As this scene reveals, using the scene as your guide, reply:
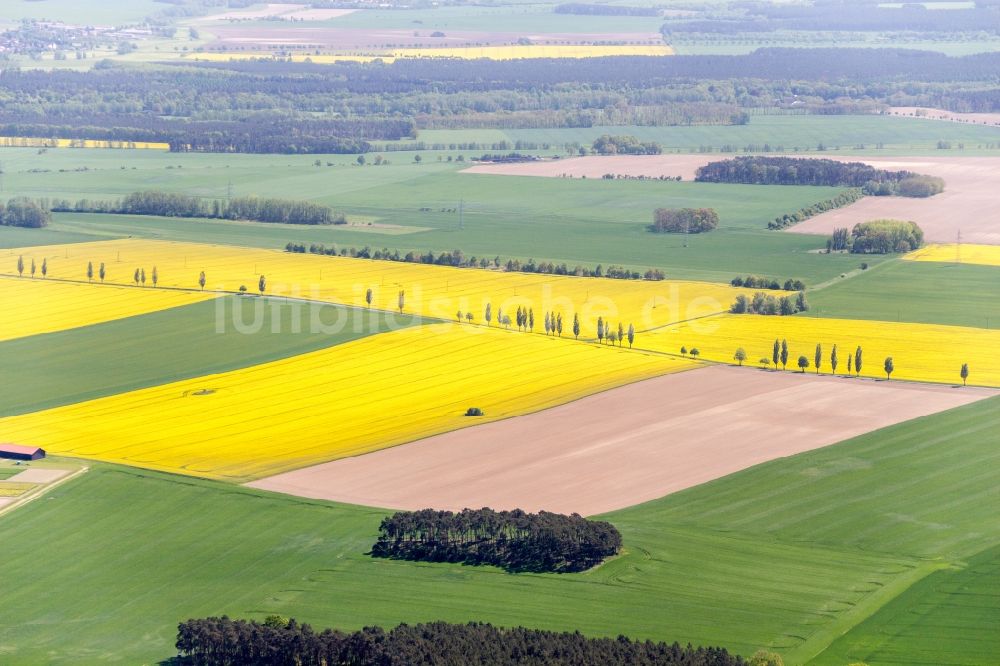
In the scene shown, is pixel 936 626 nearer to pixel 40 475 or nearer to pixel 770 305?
pixel 40 475

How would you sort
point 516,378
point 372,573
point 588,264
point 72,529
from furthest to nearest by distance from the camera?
point 588,264 < point 516,378 < point 72,529 < point 372,573

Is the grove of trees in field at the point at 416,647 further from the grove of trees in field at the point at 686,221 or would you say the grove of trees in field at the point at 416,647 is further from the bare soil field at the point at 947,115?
the bare soil field at the point at 947,115

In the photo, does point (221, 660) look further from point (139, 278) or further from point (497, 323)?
point (139, 278)

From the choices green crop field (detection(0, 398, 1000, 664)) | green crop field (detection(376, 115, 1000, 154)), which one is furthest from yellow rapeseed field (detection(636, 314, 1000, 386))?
green crop field (detection(376, 115, 1000, 154))

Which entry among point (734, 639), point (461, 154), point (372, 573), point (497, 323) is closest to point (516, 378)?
point (497, 323)

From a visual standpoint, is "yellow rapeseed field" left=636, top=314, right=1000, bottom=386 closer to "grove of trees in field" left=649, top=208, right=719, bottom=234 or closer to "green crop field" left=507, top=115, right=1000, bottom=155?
"grove of trees in field" left=649, top=208, right=719, bottom=234

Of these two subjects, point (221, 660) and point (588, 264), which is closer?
point (221, 660)

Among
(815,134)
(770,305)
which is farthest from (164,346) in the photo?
(815,134)

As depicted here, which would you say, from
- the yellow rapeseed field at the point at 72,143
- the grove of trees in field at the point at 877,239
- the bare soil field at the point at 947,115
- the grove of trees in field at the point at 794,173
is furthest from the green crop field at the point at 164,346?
the bare soil field at the point at 947,115
